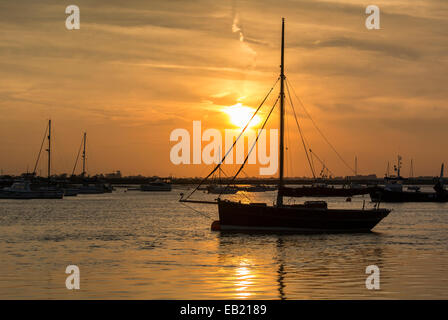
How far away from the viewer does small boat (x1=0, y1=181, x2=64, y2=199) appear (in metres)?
144

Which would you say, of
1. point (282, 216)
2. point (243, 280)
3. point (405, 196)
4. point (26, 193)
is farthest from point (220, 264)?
point (405, 196)

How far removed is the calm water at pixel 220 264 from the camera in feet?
77.3

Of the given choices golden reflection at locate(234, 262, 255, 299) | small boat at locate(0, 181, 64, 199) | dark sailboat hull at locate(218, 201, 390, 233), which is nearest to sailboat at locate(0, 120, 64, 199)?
small boat at locate(0, 181, 64, 199)

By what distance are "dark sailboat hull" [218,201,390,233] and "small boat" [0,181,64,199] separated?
102216 mm

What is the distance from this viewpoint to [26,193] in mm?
143250

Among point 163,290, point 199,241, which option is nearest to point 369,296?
point 163,290

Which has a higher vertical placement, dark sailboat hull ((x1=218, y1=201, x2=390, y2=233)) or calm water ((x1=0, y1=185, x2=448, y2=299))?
dark sailboat hull ((x1=218, y1=201, x2=390, y2=233))

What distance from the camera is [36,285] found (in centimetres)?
2531

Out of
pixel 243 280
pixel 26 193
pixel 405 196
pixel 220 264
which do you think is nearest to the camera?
pixel 243 280

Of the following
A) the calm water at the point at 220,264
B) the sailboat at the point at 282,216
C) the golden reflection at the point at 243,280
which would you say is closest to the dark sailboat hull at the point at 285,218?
the sailboat at the point at 282,216

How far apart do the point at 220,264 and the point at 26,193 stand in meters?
120

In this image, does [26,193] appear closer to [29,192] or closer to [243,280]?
[29,192]

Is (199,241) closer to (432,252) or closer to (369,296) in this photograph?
(432,252)

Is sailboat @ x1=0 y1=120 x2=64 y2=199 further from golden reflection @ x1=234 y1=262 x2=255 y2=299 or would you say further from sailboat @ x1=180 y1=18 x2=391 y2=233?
golden reflection @ x1=234 y1=262 x2=255 y2=299
